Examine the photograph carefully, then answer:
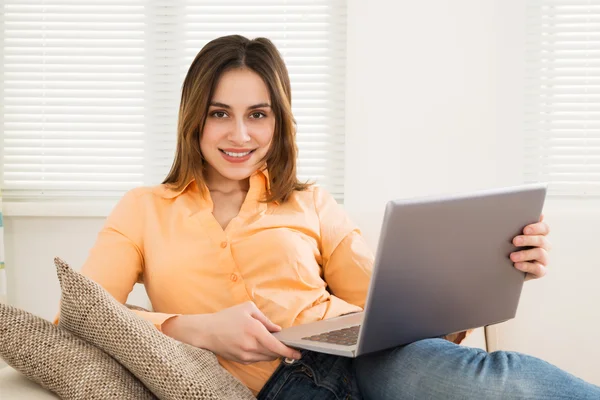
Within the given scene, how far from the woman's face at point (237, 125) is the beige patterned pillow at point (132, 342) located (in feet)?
2.03

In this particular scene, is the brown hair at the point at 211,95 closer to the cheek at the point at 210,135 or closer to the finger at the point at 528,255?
the cheek at the point at 210,135

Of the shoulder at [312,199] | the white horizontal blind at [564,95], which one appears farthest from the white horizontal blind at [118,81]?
the shoulder at [312,199]

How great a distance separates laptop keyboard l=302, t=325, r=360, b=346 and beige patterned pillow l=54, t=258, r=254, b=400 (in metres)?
0.20

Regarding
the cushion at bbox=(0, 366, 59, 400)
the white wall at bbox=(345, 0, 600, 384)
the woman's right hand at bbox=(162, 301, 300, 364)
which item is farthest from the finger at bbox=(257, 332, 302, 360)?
the white wall at bbox=(345, 0, 600, 384)

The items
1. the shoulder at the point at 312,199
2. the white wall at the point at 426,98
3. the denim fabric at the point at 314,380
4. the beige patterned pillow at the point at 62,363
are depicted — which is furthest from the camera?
the white wall at the point at 426,98

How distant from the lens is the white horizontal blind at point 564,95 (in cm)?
295

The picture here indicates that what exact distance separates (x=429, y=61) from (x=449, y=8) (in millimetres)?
213

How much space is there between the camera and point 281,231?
1.67 metres

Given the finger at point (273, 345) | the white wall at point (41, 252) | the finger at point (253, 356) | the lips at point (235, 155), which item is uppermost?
the lips at point (235, 155)

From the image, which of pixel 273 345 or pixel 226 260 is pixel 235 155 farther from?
pixel 273 345

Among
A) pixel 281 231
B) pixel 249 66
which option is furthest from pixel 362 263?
pixel 249 66

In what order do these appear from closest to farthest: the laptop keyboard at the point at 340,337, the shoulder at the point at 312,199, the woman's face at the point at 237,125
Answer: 1. the laptop keyboard at the point at 340,337
2. the woman's face at the point at 237,125
3. the shoulder at the point at 312,199

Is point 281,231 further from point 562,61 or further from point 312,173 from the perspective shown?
point 562,61

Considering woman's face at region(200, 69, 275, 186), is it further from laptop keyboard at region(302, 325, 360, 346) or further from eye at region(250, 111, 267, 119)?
laptop keyboard at region(302, 325, 360, 346)
